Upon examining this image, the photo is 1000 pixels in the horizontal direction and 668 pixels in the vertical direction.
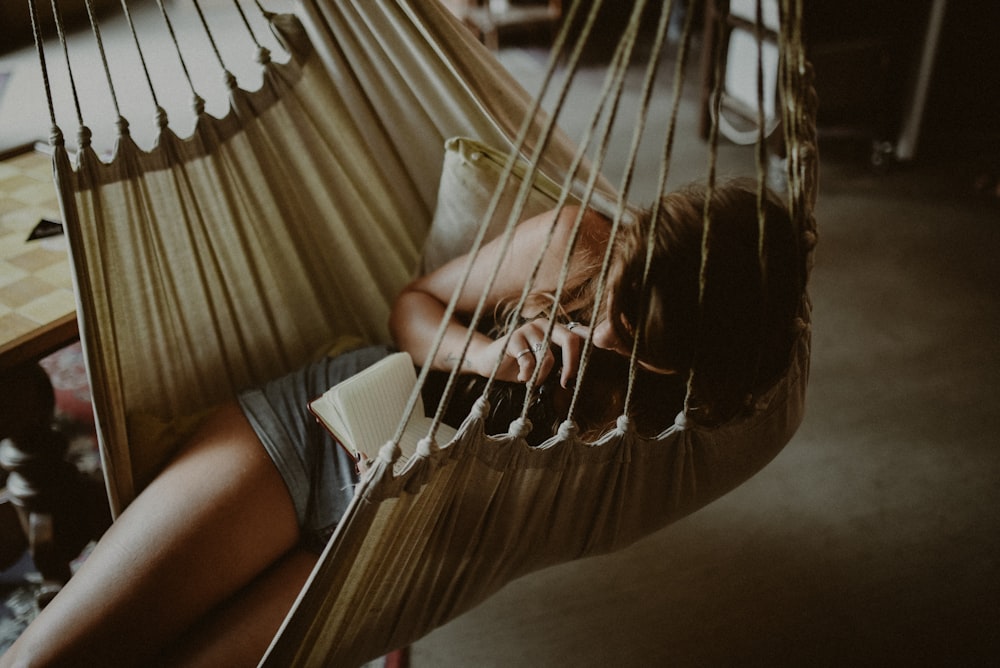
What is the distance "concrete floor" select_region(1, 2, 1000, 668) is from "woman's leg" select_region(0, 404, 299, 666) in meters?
0.45

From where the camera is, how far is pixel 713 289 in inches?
29.7

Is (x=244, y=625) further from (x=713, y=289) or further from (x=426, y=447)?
(x=713, y=289)

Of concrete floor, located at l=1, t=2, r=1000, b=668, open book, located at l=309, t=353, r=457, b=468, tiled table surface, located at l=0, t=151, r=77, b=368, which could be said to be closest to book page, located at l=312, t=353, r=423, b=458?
open book, located at l=309, t=353, r=457, b=468

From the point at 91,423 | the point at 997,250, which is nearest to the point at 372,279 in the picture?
the point at 91,423

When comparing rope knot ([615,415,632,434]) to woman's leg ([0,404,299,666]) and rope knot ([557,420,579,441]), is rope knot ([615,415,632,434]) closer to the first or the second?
rope knot ([557,420,579,441])

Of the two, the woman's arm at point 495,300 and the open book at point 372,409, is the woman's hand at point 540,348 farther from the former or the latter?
the open book at point 372,409

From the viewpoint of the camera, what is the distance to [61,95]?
3.55 metres

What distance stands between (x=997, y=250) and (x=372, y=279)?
1959 mm

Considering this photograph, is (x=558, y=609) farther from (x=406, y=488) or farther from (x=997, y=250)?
(x=997, y=250)

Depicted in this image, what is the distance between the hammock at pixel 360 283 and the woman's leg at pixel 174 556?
10 cm

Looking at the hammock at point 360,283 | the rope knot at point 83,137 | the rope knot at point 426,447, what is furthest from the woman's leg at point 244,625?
the rope knot at point 83,137

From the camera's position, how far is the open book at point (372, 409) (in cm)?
87

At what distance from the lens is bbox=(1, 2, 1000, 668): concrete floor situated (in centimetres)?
122

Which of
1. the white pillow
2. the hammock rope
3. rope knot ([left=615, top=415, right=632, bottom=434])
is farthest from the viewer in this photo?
the white pillow
